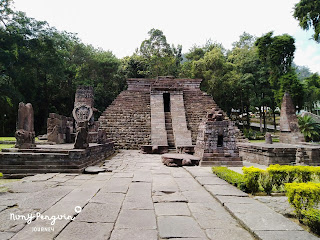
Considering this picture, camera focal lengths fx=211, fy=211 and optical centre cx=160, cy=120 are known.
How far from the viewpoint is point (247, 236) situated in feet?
8.13

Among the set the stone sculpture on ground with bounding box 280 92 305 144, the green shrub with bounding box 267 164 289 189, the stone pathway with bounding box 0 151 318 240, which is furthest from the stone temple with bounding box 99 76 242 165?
the stone pathway with bounding box 0 151 318 240

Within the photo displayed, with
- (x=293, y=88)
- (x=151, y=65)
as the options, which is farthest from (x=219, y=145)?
(x=151, y=65)

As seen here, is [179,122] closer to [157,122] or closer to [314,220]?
[157,122]

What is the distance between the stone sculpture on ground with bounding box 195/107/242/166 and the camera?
7.25 metres

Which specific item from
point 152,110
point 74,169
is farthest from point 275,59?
point 74,169

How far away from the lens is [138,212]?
312cm

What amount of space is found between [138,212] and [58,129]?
796 cm

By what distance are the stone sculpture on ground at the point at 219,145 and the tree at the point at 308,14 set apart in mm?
12204

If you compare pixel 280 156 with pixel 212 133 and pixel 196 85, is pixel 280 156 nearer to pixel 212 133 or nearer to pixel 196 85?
pixel 212 133

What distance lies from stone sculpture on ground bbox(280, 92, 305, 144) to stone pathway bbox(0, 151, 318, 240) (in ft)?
31.1

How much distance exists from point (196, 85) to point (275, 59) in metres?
7.65

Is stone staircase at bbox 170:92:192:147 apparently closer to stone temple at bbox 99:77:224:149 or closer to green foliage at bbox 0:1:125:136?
stone temple at bbox 99:77:224:149

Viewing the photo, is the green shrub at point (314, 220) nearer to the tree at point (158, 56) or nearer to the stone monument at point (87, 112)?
the stone monument at point (87, 112)

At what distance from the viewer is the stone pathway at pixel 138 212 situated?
248cm
